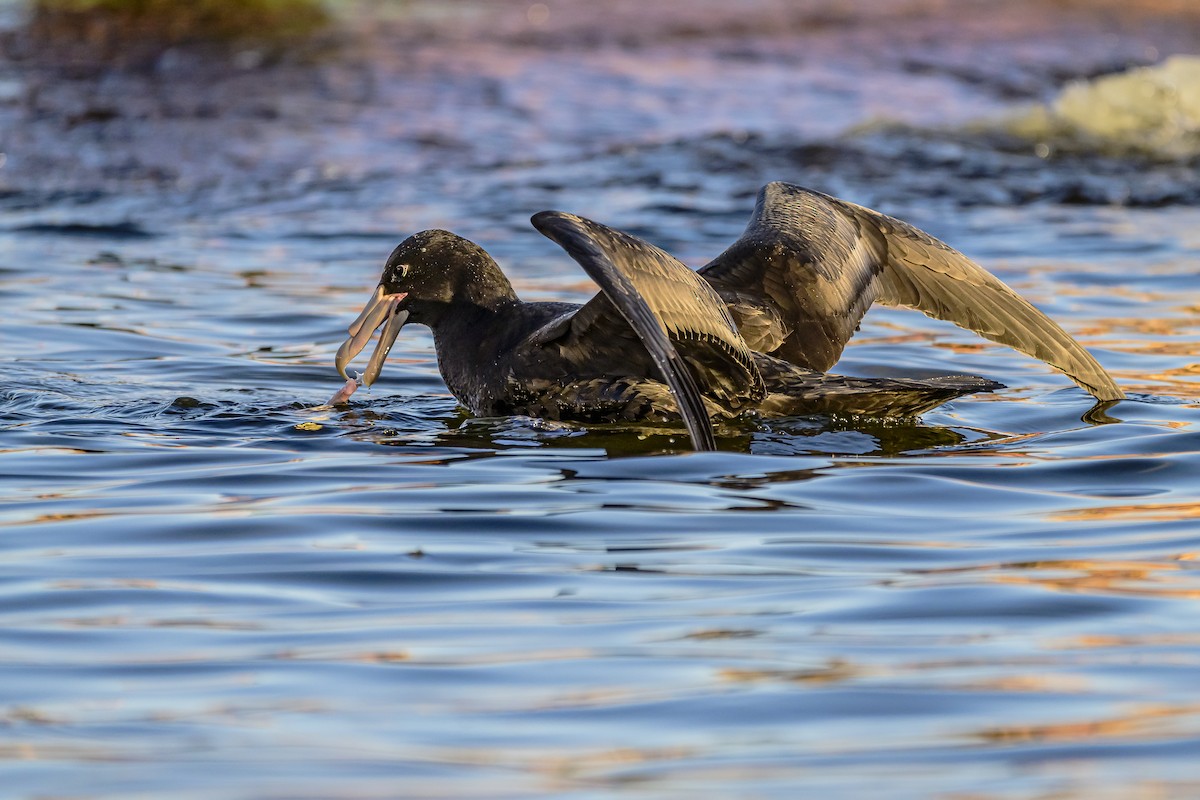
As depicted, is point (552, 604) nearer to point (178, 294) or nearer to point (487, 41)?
point (178, 294)

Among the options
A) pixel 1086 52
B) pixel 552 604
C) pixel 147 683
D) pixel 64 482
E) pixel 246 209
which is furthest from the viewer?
pixel 1086 52

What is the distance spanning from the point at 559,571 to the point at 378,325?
3.32 meters

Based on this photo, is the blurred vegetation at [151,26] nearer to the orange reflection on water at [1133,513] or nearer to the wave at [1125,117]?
the wave at [1125,117]

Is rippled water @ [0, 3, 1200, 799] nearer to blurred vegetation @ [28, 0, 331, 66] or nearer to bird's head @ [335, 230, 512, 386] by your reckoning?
bird's head @ [335, 230, 512, 386]

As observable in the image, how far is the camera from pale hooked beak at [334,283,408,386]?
26.2ft

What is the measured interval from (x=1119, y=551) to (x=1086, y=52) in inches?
886

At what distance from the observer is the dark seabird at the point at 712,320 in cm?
645

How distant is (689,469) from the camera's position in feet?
21.2

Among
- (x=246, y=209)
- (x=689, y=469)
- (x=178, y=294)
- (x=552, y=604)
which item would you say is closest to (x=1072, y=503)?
(x=689, y=469)

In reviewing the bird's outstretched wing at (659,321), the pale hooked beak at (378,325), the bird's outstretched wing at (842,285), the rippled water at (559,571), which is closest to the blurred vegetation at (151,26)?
the rippled water at (559,571)

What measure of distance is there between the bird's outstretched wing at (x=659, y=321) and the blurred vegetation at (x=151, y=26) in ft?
49.6

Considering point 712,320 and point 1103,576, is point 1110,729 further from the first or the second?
point 712,320

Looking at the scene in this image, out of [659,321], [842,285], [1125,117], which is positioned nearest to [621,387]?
[659,321]

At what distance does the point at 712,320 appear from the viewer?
6.58 m
